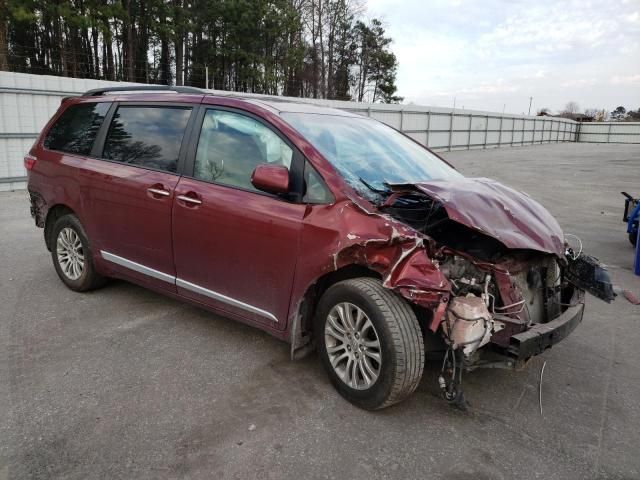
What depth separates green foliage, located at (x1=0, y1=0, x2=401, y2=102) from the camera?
74.9 feet

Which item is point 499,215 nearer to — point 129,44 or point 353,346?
point 353,346

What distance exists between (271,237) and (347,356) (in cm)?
86

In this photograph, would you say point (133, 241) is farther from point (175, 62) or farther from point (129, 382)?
point (175, 62)

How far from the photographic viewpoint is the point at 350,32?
45250 mm

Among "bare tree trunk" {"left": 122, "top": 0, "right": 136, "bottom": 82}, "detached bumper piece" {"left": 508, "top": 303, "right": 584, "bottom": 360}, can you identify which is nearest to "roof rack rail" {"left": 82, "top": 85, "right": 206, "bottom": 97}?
"detached bumper piece" {"left": 508, "top": 303, "right": 584, "bottom": 360}

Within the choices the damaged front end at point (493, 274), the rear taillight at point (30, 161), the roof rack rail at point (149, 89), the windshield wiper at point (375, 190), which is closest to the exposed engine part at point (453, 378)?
the damaged front end at point (493, 274)

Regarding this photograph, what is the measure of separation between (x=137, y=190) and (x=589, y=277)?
10.9 ft

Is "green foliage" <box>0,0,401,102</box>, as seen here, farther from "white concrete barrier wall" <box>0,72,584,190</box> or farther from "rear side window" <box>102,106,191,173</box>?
"rear side window" <box>102,106,191,173</box>

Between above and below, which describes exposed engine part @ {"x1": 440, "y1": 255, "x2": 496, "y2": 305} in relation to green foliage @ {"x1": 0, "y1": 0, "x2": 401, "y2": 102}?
below

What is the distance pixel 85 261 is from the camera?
4.52 meters

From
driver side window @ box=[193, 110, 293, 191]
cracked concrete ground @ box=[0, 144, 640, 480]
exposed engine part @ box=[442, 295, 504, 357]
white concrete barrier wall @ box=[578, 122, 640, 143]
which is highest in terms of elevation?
white concrete barrier wall @ box=[578, 122, 640, 143]

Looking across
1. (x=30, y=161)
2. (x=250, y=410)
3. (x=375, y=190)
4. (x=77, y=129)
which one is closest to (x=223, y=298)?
(x=250, y=410)

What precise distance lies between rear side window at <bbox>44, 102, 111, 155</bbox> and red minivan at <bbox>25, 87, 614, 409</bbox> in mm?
223

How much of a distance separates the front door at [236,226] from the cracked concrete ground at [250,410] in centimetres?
47
